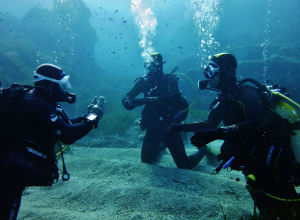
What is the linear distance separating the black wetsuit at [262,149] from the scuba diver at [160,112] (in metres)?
2.81

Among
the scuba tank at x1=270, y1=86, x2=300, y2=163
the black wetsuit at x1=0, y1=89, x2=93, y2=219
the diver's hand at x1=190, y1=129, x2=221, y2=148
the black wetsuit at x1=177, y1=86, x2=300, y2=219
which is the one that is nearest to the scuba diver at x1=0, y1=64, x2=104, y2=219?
the black wetsuit at x1=0, y1=89, x2=93, y2=219

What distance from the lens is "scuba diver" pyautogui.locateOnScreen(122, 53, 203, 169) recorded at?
565cm

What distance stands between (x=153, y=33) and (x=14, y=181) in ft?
259

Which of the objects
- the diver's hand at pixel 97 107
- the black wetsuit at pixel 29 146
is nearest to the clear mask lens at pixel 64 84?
the black wetsuit at pixel 29 146

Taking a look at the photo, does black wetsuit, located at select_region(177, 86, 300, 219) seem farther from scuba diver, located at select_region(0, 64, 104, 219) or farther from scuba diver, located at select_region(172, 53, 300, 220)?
scuba diver, located at select_region(0, 64, 104, 219)

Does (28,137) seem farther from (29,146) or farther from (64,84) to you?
(64,84)

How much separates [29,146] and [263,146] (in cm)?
290

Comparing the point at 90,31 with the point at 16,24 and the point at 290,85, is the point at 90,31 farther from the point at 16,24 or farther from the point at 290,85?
the point at 290,85

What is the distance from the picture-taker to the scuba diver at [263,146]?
2.00 m

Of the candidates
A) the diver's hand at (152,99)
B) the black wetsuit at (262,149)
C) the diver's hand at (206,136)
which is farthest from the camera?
the diver's hand at (152,99)

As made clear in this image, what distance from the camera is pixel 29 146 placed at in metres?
2.12

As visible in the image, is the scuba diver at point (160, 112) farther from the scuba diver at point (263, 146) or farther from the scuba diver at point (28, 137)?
the scuba diver at point (28, 137)

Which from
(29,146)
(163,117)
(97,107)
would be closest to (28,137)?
(29,146)

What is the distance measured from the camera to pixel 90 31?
3312cm
